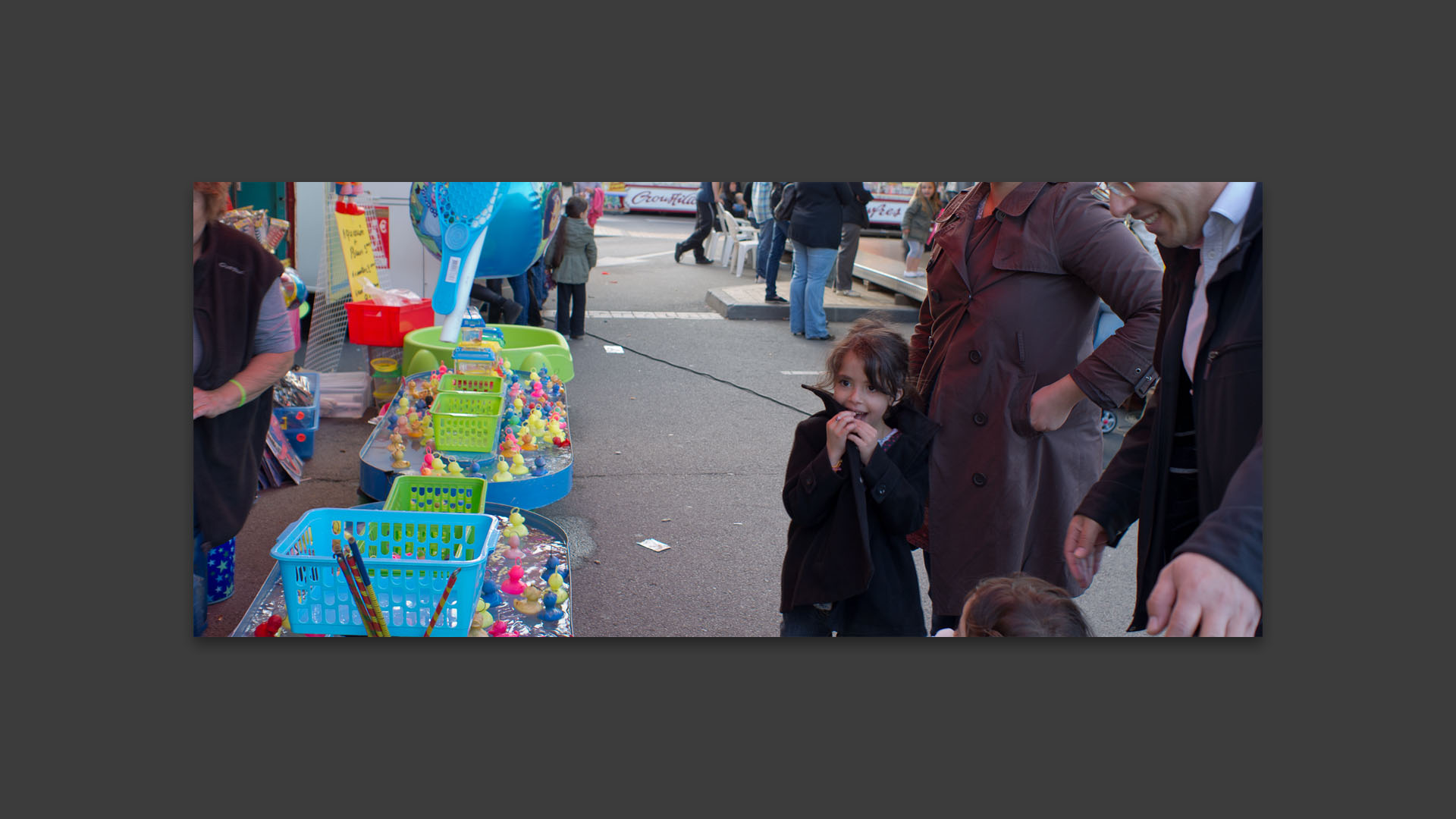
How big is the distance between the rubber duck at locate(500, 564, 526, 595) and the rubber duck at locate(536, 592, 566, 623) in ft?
0.26

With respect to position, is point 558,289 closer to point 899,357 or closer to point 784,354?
point 784,354

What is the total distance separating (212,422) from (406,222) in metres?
3.31

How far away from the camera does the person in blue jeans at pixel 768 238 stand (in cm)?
523

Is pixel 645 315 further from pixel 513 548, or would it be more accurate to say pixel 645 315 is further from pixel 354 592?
pixel 354 592

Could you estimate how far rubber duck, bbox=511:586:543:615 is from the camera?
8.01 ft

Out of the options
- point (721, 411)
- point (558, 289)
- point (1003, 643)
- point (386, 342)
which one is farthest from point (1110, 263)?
point (558, 289)

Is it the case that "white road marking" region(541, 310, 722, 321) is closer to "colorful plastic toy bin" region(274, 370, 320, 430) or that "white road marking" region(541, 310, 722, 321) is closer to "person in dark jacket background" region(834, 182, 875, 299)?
"person in dark jacket background" region(834, 182, 875, 299)

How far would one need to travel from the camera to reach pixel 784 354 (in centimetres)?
352

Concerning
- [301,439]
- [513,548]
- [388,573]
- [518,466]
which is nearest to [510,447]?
[518,466]

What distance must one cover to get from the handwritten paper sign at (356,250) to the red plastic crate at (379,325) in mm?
289

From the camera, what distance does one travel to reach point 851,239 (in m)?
4.29

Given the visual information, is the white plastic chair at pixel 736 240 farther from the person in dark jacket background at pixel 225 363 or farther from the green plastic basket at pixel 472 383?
the person in dark jacket background at pixel 225 363

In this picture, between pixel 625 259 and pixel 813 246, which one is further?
pixel 625 259

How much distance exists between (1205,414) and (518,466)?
210 centimetres
